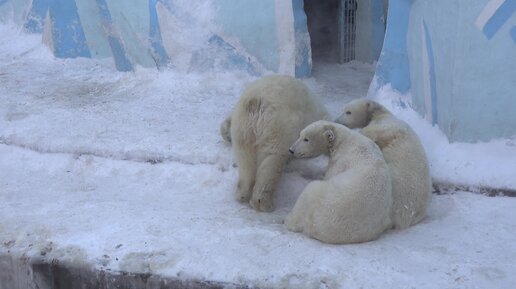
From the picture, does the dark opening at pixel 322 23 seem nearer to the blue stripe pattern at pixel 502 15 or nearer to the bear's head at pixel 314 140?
the blue stripe pattern at pixel 502 15

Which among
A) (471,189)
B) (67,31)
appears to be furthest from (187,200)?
(67,31)

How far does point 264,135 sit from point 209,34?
2.43m

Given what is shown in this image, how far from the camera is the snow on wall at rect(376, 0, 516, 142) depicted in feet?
14.0

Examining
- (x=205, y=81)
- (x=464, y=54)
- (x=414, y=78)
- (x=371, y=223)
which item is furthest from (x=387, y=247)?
(x=205, y=81)

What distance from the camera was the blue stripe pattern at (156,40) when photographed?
6691mm

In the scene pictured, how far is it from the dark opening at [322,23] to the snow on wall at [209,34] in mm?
1803

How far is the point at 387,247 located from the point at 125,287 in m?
1.55

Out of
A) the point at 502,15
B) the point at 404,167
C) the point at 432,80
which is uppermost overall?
the point at 502,15

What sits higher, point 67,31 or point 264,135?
point 67,31

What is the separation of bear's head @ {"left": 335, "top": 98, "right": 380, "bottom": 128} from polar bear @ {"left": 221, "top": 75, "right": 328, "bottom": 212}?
37 cm

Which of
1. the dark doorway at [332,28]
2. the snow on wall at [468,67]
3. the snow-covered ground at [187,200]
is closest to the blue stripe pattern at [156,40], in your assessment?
the snow-covered ground at [187,200]

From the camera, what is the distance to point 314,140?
412 cm

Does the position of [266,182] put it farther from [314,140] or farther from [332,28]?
[332,28]

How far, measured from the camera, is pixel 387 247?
3.70 m
